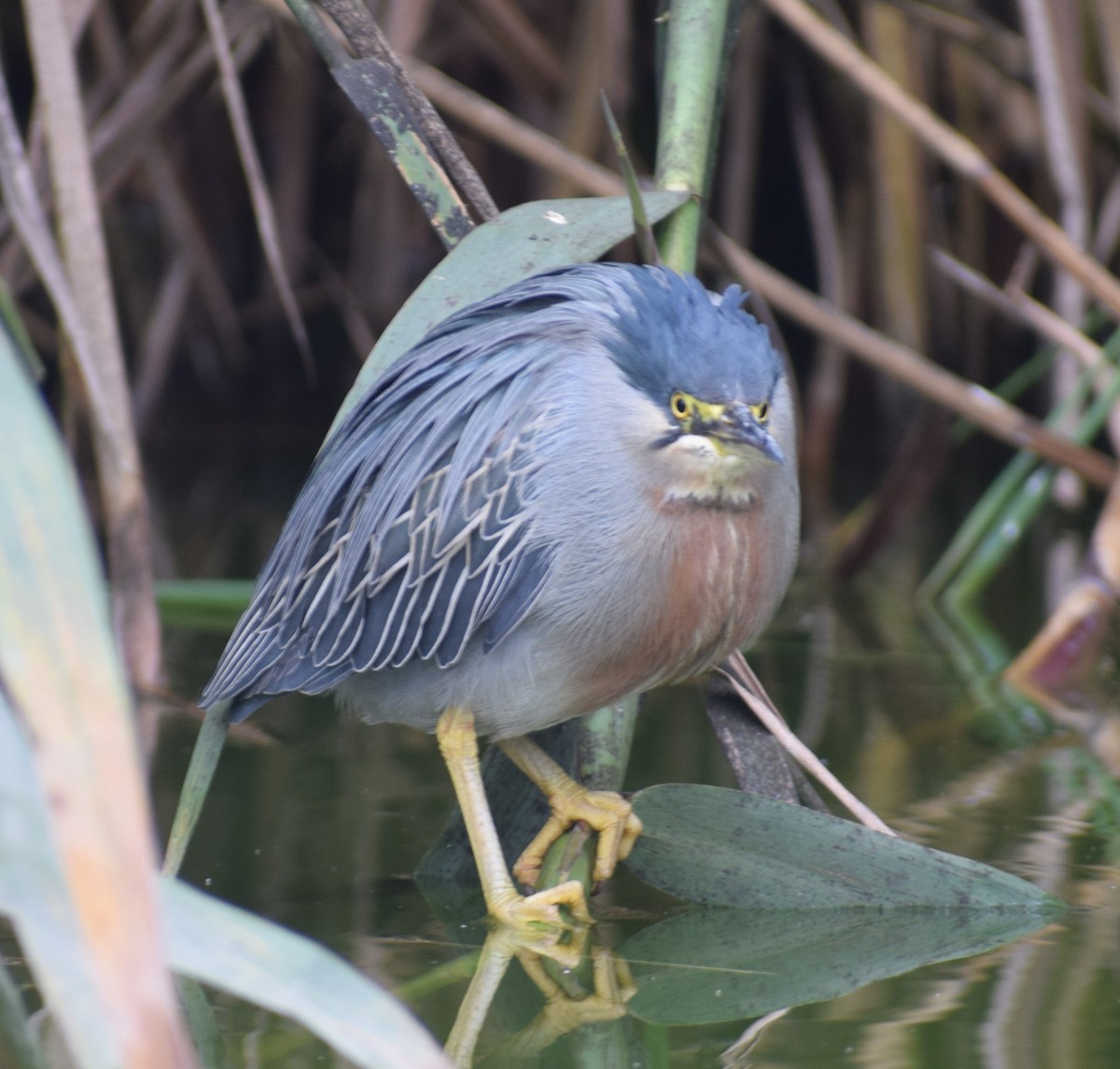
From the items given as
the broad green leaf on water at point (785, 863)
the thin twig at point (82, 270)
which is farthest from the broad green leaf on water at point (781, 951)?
the thin twig at point (82, 270)

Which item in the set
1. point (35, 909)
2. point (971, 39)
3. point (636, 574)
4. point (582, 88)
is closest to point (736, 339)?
point (636, 574)

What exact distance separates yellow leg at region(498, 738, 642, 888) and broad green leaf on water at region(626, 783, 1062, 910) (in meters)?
0.03

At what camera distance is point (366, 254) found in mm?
5082

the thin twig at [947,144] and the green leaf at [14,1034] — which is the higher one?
the thin twig at [947,144]

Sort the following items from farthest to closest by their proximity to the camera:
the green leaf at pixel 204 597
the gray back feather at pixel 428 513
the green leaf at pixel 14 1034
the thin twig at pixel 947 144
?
the thin twig at pixel 947 144, the green leaf at pixel 204 597, the gray back feather at pixel 428 513, the green leaf at pixel 14 1034

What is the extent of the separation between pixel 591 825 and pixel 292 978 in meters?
1.22

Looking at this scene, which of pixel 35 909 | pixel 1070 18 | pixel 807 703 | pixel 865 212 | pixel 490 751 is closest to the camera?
pixel 35 909

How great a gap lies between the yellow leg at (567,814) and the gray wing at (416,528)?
26cm

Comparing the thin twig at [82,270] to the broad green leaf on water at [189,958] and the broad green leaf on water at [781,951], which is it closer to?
the broad green leaf on water at [781,951]

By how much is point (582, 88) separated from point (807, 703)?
2.16 metres

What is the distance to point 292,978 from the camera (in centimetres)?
95

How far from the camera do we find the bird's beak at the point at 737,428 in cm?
184

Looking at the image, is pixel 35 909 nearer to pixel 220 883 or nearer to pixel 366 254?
pixel 220 883

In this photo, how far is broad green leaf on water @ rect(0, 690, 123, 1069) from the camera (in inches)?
33.6
